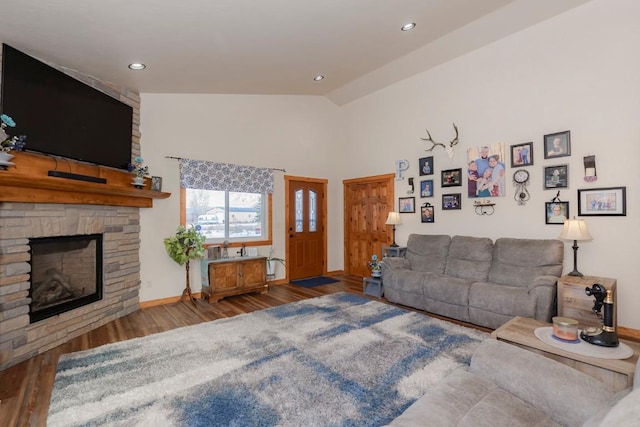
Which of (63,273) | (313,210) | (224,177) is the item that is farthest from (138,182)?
(313,210)

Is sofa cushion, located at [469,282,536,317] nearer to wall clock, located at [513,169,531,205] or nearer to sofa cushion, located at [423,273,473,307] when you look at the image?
sofa cushion, located at [423,273,473,307]

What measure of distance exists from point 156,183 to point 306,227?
2.90m

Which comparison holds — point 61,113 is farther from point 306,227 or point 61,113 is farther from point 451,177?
point 451,177

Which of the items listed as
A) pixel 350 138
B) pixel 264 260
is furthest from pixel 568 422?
pixel 350 138

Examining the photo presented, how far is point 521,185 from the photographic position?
406 cm

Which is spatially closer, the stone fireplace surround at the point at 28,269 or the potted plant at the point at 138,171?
the stone fireplace surround at the point at 28,269

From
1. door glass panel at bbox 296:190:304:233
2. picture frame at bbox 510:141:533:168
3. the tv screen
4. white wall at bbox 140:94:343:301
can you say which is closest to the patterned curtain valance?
white wall at bbox 140:94:343:301

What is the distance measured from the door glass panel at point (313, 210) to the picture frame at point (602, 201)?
4246mm

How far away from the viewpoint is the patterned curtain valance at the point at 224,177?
4.68 meters

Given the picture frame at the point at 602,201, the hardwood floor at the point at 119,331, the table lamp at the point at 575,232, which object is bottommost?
the hardwood floor at the point at 119,331

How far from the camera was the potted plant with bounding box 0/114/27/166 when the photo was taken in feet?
8.22

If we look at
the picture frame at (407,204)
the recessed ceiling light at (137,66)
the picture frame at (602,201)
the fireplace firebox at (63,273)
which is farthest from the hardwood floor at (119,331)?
the picture frame at (602,201)

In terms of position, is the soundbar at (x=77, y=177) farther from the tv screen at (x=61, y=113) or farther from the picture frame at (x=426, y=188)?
the picture frame at (x=426, y=188)

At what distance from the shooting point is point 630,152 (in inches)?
128
